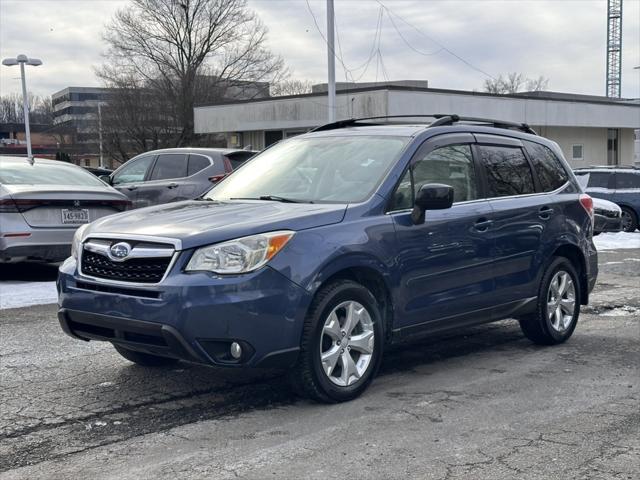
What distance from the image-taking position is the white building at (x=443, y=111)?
28.5 meters

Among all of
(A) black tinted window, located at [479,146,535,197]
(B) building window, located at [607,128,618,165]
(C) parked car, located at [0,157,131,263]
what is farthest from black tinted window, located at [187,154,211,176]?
(B) building window, located at [607,128,618,165]

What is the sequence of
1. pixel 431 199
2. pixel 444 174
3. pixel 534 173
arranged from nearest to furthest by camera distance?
pixel 431 199, pixel 444 174, pixel 534 173

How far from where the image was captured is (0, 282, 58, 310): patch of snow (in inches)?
343

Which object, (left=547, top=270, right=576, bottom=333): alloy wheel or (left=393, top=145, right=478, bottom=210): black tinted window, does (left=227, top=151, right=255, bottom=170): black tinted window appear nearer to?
(left=547, top=270, right=576, bottom=333): alloy wheel

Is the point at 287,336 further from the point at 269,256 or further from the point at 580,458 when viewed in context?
the point at 580,458

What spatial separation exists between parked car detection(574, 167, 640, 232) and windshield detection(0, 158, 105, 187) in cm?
1337

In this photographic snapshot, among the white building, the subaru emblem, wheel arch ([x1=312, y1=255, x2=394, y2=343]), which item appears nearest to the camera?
the subaru emblem

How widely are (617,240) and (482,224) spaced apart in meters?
12.7

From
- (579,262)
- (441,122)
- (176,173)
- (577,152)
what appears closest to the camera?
(441,122)

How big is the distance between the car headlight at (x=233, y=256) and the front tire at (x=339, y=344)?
45 cm

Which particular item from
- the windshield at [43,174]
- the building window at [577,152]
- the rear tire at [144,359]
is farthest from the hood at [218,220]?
the building window at [577,152]

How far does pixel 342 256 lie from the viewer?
16.4 ft

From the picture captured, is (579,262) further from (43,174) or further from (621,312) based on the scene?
(43,174)

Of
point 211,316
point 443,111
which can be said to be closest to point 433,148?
point 211,316
